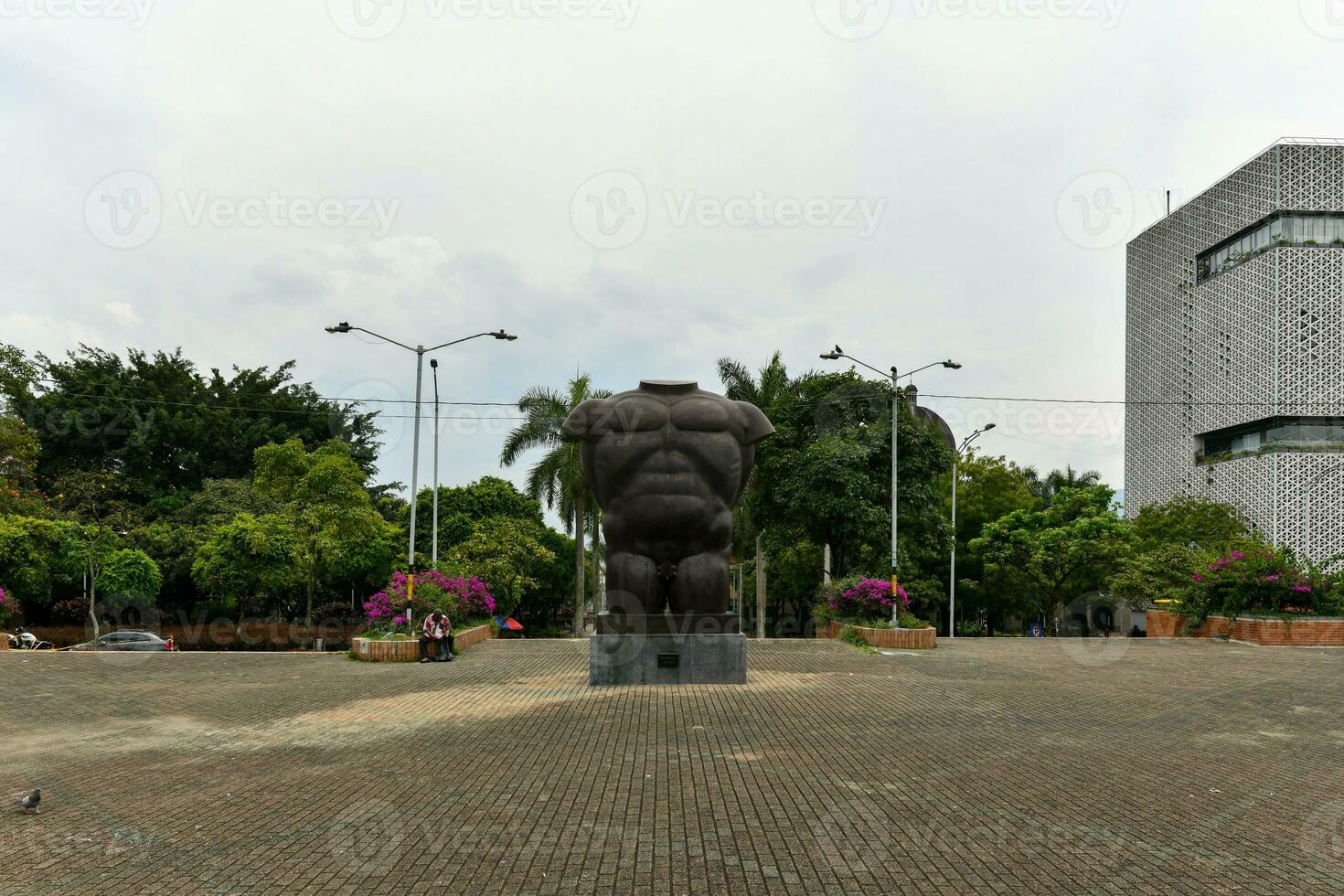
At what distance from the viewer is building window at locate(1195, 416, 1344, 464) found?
1510 inches

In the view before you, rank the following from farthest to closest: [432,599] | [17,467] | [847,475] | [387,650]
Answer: [17,467] → [847,475] → [432,599] → [387,650]

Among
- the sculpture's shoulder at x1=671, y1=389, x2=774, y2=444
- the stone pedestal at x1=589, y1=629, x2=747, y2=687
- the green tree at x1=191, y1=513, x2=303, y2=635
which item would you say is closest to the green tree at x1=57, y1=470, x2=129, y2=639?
the green tree at x1=191, y1=513, x2=303, y2=635

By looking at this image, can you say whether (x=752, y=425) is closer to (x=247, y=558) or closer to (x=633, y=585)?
(x=633, y=585)

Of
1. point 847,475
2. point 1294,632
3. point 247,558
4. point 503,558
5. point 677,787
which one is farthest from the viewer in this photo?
point 503,558

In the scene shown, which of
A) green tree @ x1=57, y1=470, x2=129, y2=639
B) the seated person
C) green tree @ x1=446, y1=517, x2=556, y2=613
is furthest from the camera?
green tree @ x1=446, y1=517, x2=556, y2=613

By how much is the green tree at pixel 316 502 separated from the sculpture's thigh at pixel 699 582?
71.7 ft

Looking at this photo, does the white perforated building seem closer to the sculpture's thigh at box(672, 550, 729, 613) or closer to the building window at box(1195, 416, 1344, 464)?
the building window at box(1195, 416, 1344, 464)

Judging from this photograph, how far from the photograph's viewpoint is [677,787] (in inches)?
265

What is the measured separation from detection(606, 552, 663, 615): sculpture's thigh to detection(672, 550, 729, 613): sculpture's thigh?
277 mm

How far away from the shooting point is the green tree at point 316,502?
1251 inches

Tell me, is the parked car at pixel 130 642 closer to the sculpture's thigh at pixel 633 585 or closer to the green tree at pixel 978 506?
the sculpture's thigh at pixel 633 585

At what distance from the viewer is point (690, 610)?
12.3 m

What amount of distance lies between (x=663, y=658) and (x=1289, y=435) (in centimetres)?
3623

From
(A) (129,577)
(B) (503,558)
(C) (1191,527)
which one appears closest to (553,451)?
(B) (503,558)
